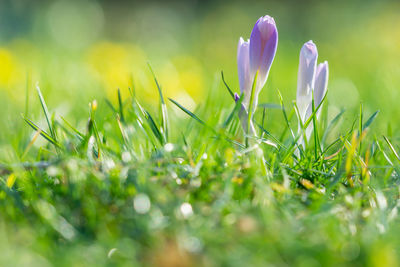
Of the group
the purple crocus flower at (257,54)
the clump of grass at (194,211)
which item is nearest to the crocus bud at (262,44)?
the purple crocus flower at (257,54)

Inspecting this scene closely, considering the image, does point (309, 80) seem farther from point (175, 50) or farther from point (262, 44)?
point (175, 50)

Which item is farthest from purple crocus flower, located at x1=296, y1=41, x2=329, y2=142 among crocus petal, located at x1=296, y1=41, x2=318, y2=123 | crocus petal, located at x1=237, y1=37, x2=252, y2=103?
crocus petal, located at x1=237, y1=37, x2=252, y2=103

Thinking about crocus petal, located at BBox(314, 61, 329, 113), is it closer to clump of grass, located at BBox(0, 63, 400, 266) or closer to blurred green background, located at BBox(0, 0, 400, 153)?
clump of grass, located at BBox(0, 63, 400, 266)

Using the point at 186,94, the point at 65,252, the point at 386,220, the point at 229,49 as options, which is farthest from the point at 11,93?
the point at 229,49


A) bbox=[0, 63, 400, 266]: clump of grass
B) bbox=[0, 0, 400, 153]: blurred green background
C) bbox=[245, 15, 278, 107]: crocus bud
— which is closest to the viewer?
bbox=[0, 63, 400, 266]: clump of grass

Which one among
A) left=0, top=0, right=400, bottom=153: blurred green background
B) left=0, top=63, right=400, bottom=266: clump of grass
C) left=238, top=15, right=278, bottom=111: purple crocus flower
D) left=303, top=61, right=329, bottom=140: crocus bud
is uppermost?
left=238, top=15, right=278, bottom=111: purple crocus flower

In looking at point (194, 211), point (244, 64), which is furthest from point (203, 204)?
point (244, 64)

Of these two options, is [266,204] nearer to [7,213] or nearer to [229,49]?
[7,213]

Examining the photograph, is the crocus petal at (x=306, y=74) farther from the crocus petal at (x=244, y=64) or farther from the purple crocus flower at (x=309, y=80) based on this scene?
the crocus petal at (x=244, y=64)

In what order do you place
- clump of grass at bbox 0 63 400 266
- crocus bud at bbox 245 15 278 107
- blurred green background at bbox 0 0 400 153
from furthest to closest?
blurred green background at bbox 0 0 400 153 < crocus bud at bbox 245 15 278 107 < clump of grass at bbox 0 63 400 266
